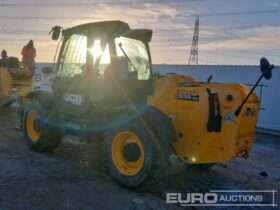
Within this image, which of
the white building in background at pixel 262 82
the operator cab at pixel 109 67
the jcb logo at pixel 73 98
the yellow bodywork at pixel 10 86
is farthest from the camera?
the white building in background at pixel 262 82

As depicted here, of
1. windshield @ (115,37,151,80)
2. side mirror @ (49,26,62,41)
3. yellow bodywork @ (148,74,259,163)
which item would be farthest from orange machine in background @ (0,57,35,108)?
yellow bodywork @ (148,74,259,163)

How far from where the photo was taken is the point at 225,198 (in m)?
5.16

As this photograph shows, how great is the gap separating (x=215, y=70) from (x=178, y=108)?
890cm

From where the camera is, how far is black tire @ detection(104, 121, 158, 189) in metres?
4.89

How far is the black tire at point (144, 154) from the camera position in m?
4.89

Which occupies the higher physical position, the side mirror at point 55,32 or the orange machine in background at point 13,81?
the side mirror at point 55,32

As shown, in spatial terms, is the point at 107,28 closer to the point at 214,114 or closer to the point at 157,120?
the point at 157,120

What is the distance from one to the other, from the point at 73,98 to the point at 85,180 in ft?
5.05

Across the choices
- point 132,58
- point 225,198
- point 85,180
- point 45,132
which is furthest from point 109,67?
point 225,198

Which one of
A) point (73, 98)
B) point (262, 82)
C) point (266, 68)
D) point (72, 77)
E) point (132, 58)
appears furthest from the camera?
point (262, 82)

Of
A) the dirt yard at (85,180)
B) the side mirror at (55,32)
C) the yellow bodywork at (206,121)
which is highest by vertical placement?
the side mirror at (55,32)

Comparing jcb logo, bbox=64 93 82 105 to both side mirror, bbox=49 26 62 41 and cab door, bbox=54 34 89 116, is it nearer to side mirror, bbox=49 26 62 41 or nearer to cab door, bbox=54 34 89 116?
cab door, bbox=54 34 89 116

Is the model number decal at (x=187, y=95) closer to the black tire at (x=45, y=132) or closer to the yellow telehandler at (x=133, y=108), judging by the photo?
the yellow telehandler at (x=133, y=108)

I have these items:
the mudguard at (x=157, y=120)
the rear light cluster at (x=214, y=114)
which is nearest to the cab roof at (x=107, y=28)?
the mudguard at (x=157, y=120)
